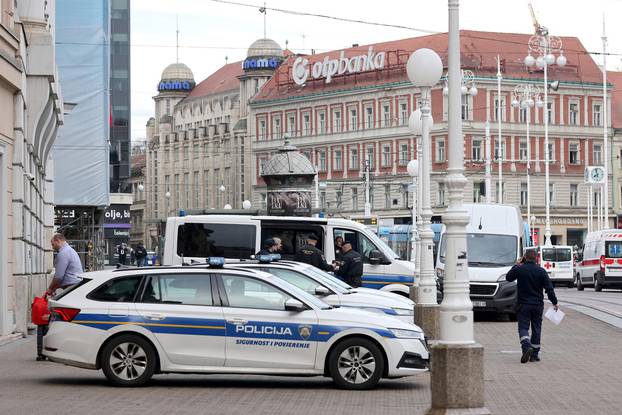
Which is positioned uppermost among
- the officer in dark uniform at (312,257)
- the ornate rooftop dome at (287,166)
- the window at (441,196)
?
the window at (441,196)

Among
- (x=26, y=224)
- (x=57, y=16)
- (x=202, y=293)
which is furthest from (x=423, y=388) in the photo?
(x=57, y=16)

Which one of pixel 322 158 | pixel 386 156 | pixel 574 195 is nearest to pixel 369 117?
pixel 386 156

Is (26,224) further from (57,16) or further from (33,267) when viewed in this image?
(57,16)

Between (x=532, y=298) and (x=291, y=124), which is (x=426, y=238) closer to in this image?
(x=532, y=298)

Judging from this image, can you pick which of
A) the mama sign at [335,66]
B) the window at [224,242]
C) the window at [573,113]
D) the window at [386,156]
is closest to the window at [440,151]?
the window at [386,156]

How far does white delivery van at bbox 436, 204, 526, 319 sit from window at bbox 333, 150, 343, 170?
85.8 metres

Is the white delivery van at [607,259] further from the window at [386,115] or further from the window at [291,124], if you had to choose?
the window at [291,124]

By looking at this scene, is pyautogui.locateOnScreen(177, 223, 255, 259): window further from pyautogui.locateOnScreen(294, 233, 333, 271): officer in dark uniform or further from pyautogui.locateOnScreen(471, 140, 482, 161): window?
pyautogui.locateOnScreen(471, 140, 482, 161): window

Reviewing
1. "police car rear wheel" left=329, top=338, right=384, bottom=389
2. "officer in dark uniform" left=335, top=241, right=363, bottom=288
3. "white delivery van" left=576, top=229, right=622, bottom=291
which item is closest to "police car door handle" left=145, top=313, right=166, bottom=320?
"police car rear wheel" left=329, top=338, right=384, bottom=389

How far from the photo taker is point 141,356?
56.6 feet

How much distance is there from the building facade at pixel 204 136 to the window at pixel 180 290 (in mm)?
109472

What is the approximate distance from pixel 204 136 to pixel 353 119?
2583cm

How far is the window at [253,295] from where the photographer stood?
57.0 ft

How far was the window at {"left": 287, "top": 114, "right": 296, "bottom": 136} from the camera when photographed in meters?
127
